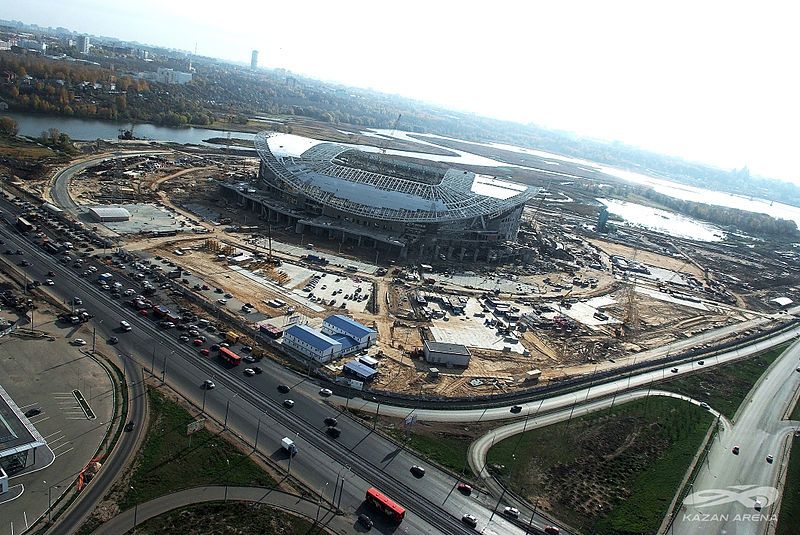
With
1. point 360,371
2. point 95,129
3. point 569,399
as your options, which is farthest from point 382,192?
point 95,129

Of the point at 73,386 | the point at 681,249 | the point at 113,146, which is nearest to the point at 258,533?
the point at 73,386

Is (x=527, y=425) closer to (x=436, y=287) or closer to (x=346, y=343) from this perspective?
(x=346, y=343)

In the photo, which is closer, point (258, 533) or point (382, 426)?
point (258, 533)

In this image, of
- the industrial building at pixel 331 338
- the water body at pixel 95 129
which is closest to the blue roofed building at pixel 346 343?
the industrial building at pixel 331 338

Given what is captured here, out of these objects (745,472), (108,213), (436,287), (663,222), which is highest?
(663,222)

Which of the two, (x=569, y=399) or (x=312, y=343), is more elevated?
(x=312, y=343)

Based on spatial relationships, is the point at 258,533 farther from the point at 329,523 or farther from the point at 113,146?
the point at 113,146
